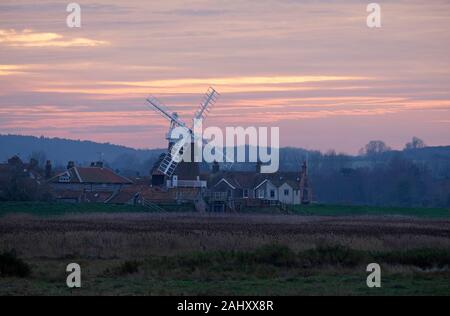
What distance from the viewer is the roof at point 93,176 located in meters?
105

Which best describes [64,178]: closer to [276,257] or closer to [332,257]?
[276,257]

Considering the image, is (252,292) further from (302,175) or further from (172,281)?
(302,175)

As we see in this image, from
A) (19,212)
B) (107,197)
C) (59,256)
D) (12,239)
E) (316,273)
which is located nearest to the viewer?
(316,273)

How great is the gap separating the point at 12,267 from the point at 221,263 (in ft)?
21.9

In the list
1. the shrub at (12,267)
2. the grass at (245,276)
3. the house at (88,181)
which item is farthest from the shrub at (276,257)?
the house at (88,181)

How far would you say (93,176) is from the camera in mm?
105688

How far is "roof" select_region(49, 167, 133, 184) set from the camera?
105 m

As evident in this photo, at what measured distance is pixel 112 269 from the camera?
1245 inches

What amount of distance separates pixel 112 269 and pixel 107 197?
67618mm

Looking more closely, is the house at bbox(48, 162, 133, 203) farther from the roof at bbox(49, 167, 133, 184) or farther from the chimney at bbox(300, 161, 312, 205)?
the chimney at bbox(300, 161, 312, 205)

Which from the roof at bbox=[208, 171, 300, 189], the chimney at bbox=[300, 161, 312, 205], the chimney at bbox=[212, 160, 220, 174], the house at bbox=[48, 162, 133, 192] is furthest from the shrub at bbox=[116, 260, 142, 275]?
the chimney at bbox=[300, 161, 312, 205]

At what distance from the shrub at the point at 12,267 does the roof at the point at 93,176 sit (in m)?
73.8
